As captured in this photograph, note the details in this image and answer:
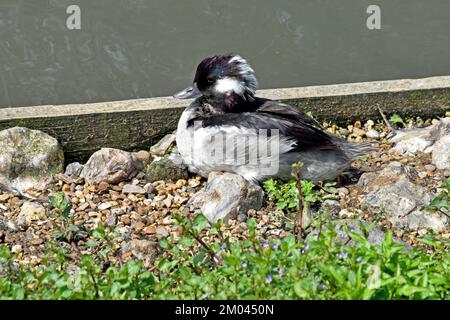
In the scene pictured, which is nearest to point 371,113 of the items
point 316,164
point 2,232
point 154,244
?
point 316,164

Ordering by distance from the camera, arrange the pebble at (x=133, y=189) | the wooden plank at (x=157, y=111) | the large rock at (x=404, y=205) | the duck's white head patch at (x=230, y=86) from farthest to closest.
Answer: the wooden plank at (x=157, y=111)
the duck's white head patch at (x=230, y=86)
the pebble at (x=133, y=189)
the large rock at (x=404, y=205)

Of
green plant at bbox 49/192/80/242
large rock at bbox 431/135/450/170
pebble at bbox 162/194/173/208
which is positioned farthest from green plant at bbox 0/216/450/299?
large rock at bbox 431/135/450/170

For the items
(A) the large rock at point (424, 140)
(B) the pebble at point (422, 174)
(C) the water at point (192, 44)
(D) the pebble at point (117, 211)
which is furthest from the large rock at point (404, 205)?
(C) the water at point (192, 44)

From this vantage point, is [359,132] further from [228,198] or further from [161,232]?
[161,232]

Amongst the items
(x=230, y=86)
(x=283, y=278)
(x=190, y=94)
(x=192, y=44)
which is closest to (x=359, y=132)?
(x=230, y=86)

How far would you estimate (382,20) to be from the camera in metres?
9.56

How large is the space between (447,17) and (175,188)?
441cm

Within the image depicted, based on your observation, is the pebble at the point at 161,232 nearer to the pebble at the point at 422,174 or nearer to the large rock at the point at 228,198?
the large rock at the point at 228,198

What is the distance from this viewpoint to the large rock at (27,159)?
6.43m

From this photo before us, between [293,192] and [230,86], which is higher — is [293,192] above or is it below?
below

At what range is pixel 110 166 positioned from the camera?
254 inches

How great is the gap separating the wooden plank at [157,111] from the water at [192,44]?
1.55 metres

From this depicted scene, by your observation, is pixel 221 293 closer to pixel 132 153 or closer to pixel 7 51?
pixel 132 153

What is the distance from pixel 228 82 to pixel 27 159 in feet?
4.71
